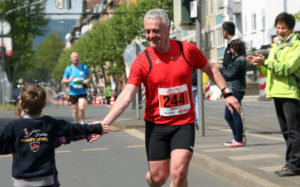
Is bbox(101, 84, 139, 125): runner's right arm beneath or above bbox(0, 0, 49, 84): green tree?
beneath

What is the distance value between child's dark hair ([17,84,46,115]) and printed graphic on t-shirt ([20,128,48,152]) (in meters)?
0.16

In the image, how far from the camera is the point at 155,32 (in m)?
5.06

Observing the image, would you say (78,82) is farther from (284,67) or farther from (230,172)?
(284,67)

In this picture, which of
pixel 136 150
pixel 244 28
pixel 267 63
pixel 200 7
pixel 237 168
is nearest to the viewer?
pixel 267 63

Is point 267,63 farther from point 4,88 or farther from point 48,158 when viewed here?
point 4,88

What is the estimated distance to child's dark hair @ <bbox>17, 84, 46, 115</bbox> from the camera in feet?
14.2

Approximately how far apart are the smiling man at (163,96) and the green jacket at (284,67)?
171 cm

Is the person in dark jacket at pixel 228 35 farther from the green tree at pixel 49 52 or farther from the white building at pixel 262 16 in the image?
the green tree at pixel 49 52

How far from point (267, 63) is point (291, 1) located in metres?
42.6

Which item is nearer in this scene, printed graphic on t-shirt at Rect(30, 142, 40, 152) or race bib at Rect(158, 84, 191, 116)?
printed graphic on t-shirt at Rect(30, 142, 40, 152)

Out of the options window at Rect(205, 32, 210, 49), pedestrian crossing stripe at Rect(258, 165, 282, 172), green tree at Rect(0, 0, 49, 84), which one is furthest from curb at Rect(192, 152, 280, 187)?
window at Rect(205, 32, 210, 49)

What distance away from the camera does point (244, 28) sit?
51594 millimetres

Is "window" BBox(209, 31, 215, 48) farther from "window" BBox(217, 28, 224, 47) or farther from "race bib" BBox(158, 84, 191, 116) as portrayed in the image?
"race bib" BBox(158, 84, 191, 116)

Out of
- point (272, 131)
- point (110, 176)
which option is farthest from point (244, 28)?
point (110, 176)
